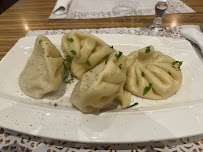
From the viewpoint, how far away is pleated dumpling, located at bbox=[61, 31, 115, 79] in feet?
5.63

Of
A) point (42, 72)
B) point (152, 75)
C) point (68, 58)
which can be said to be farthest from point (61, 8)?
point (152, 75)

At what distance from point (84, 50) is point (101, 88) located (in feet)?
1.93

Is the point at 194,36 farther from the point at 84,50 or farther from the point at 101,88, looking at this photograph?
the point at 101,88

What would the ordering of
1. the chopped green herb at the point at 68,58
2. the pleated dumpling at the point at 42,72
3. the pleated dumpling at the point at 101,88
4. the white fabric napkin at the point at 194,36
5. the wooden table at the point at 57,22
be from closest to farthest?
the pleated dumpling at the point at 101,88 → the pleated dumpling at the point at 42,72 → the chopped green herb at the point at 68,58 → the white fabric napkin at the point at 194,36 → the wooden table at the point at 57,22

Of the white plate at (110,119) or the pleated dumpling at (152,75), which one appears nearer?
the white plate at (110,119)

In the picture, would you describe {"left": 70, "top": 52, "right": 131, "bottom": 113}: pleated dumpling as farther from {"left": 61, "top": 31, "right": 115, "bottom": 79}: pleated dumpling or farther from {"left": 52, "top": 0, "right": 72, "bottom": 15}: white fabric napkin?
{"left": 52, "top": 0, "right": 72, "bottom": 15}: white fabric napkin

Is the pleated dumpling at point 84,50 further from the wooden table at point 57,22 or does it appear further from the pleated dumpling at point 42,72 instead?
the wooden table at point 57,22

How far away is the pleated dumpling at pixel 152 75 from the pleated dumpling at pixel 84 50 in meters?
0.33

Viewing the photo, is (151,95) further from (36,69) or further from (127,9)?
(127,9)

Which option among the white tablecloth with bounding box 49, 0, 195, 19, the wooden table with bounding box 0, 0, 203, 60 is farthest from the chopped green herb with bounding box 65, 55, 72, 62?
the white tablecloth with bounding box 49, 0, 195, 19

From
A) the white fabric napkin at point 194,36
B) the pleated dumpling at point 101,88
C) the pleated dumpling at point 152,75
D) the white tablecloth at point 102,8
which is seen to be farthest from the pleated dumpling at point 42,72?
the white fabric napkin at point 194,36

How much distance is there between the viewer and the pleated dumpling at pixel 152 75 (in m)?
1.57

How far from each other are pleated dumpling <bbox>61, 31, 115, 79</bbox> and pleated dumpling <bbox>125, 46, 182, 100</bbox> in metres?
0.33

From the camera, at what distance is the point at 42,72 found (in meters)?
1.61
